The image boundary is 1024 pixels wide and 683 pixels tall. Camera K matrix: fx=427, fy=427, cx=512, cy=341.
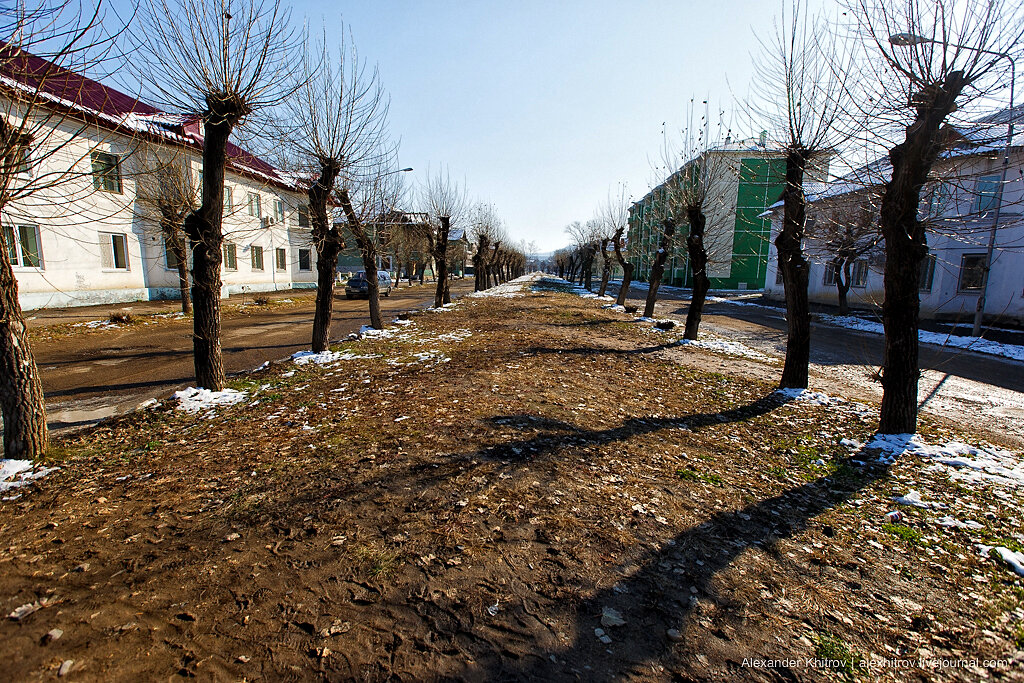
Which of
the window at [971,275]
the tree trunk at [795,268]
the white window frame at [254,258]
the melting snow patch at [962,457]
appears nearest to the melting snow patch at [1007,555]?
the melting snow patch at [962,457]

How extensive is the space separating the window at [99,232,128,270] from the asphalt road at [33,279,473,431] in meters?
3.03

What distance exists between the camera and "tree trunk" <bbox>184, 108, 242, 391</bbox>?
21.5ft

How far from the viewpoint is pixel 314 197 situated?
10.5m

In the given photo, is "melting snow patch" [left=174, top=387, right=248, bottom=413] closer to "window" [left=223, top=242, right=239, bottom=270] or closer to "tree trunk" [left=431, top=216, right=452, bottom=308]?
"tree trunk" [left=431, top=216, right=452, bottom=308]

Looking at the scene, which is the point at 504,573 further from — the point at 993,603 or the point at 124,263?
the point at 124,263

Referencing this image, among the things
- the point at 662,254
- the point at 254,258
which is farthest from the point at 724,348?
the point at 254,258

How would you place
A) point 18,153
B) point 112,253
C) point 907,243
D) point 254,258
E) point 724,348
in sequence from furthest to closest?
point 254,258, point 112,253, point 724,348, point 907,243, point 18,153

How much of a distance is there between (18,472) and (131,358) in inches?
287

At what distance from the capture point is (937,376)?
1042 centimetres

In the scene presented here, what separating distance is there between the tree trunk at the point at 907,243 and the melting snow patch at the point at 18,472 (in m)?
9.67

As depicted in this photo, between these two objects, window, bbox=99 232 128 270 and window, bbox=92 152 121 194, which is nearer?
window, bbox=92 152 121 194

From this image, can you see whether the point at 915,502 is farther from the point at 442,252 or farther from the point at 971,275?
the point at 971,275

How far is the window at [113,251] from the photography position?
1875 centimetres

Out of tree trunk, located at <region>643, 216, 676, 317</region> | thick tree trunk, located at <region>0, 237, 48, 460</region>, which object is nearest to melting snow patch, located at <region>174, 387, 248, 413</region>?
thick tree trunk, located at <region>0, 237, 48, 460</region>
